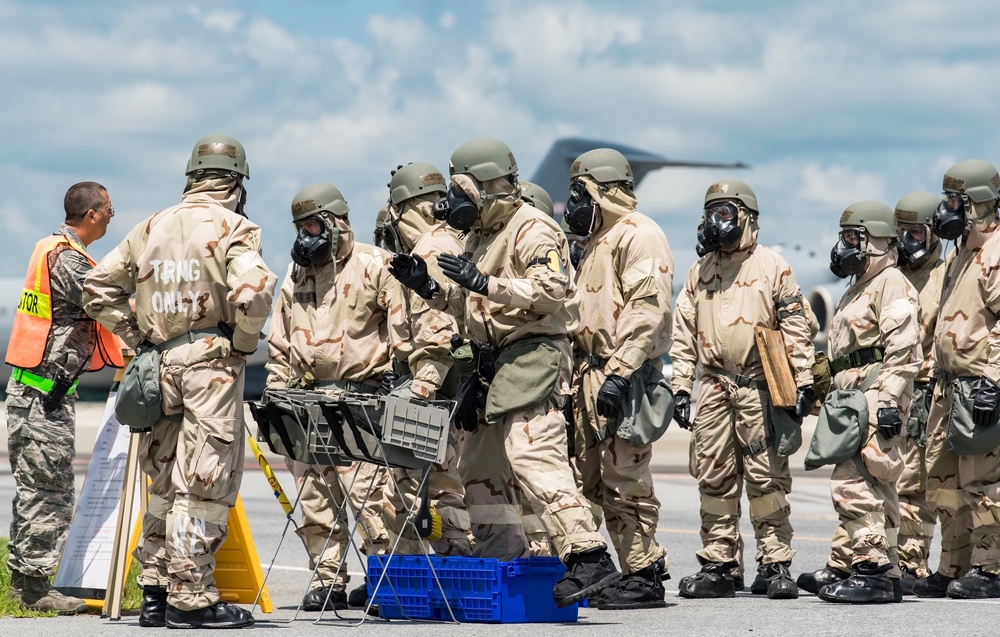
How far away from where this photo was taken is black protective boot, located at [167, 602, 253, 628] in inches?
244

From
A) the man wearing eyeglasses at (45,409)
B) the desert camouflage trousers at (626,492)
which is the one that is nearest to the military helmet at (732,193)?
the desert camouflage trousers at (626,492)

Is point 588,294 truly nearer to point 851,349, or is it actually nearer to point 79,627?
point 851,349

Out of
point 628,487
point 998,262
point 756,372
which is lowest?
point 628,487

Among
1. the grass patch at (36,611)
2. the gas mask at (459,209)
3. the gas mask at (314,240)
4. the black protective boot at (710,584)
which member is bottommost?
the grass patch at (36,611)

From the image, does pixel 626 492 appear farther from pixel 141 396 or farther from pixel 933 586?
pixel 141 396

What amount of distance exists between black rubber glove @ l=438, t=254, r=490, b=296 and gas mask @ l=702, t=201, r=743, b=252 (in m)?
2.38

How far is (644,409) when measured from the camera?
23.5 ft

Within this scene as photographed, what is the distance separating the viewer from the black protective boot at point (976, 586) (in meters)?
7.72

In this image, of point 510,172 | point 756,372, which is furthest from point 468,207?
point 756,372

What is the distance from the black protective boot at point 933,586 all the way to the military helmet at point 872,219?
217cm

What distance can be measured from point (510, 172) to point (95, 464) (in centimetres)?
298

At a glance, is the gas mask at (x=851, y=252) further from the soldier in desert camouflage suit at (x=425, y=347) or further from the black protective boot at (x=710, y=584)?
the soldier in desert camouflage suit at (x=425, y=347)

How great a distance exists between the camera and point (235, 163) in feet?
21.9

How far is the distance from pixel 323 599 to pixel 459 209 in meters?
2.39
